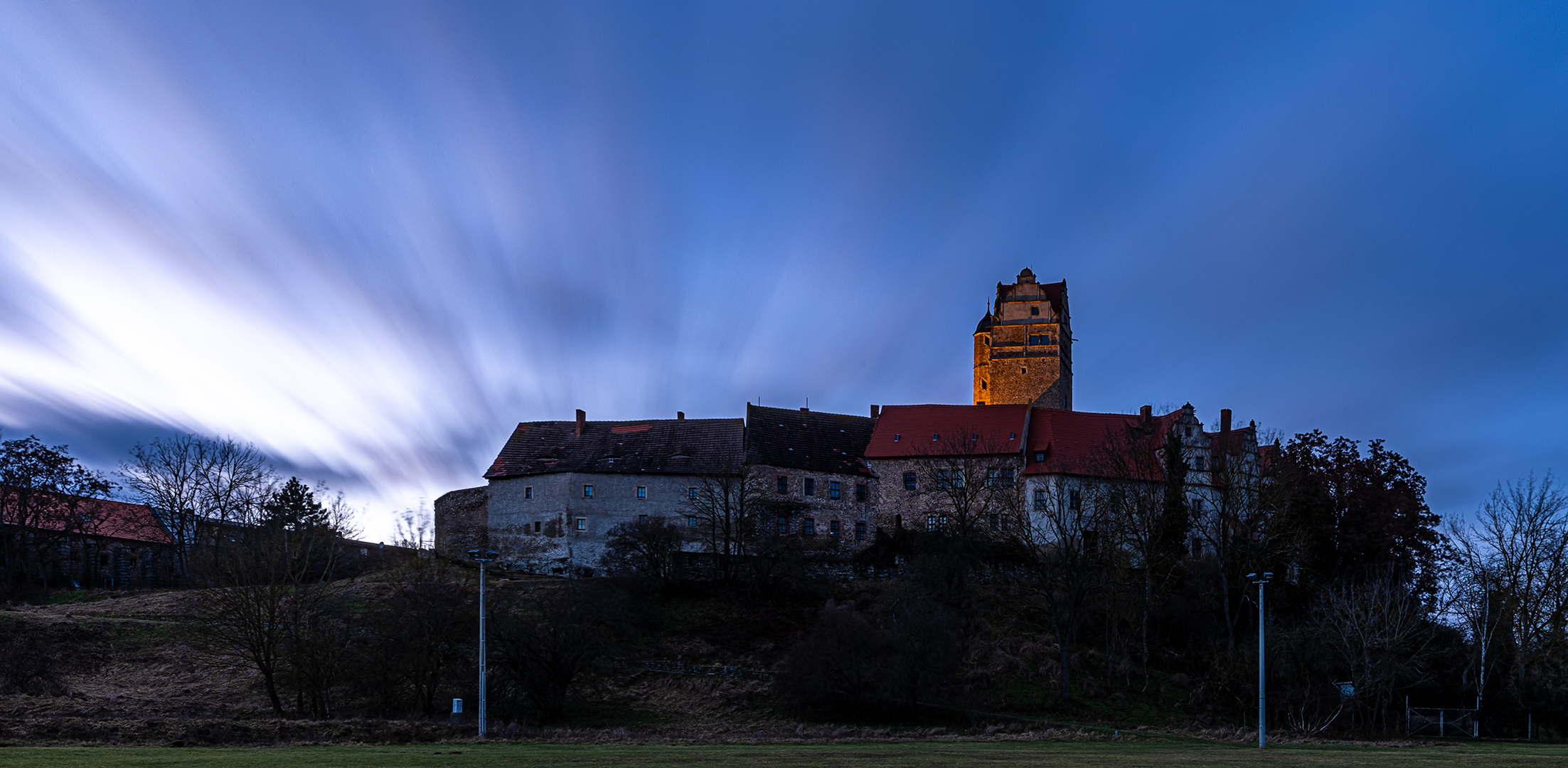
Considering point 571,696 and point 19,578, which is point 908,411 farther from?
point 19,578

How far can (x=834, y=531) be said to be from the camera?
66875 mm

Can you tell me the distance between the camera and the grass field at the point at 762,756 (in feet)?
66.7

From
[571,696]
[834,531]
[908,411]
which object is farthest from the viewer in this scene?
[908,411]

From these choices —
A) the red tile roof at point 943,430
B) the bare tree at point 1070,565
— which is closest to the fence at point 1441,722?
the bare tree at point 1070,565

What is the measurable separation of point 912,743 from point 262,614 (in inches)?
928

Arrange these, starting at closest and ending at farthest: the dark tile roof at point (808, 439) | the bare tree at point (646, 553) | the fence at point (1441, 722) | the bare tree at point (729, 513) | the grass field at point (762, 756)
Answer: the grass field at point (762, 756), the fence at point (1441, 722), the bare tree at point (646, 553), the bare tree at point (729, 513), the dark tile roof at point (808, 439)

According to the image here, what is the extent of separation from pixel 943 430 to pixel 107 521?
58.2 meters

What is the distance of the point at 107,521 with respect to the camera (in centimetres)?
8006

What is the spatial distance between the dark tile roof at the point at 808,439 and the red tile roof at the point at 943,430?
135cm

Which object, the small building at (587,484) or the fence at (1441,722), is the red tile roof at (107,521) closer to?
the small building at (587,484)

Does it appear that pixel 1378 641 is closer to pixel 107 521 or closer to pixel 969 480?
pixel 969 480

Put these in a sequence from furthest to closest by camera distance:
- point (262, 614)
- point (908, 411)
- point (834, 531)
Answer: point (908, 411), point (834, 531), point (262, 614)

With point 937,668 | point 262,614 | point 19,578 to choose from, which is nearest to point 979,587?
point 937,668

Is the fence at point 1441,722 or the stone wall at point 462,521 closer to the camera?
the fence at point 1441,722
